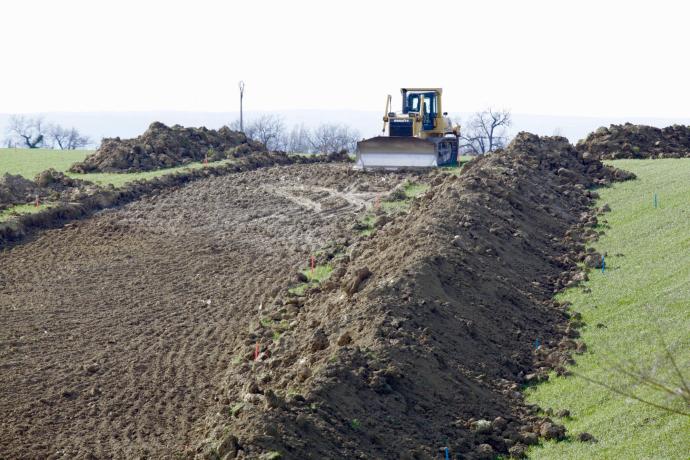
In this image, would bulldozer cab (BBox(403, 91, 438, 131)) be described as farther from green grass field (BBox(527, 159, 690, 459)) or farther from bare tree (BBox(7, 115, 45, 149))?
bare tree (BBox(7, 115, 45, 149))

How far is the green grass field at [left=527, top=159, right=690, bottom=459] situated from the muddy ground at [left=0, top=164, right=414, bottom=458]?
17.4 ft

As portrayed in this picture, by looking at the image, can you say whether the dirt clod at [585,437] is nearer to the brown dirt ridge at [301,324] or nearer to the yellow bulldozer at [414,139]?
the brown dirt ridge at [301,324]

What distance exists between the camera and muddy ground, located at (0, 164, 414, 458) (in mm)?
13914

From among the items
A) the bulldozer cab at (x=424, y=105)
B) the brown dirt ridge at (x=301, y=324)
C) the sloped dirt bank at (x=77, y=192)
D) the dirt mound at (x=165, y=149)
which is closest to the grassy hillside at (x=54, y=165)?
the dirt mound at (x=165, y=149)

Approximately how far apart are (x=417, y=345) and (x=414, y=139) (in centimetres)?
1831

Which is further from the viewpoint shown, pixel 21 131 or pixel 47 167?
pixel 21 131

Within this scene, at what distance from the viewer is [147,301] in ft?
65.0

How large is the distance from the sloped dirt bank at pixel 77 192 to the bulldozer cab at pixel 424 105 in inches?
225

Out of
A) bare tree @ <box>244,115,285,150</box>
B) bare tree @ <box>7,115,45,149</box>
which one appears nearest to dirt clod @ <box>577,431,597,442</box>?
bare tree @ <box>244,115,285,150</box>

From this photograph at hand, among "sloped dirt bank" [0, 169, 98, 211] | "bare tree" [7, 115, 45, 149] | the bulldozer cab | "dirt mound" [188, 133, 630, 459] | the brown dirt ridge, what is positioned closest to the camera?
"dirt mound" [188, 133, 630, 459]

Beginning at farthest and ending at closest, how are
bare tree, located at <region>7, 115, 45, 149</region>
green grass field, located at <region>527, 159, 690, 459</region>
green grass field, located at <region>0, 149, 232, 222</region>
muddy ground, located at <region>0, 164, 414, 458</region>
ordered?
bare tree, located at <region>7, 115, 45, 149</region>
green grass field, located at <region>0, 149, 232, 222</region>
muddy ground, located at <region>0, 164, 414, 458</region>
green grass field, located at <region>527, 159, 690, 459</region>

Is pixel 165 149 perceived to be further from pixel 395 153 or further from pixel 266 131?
pixel 266 131

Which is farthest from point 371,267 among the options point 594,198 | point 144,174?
point 144,174

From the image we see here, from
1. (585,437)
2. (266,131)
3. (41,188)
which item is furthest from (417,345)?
(266,131)
